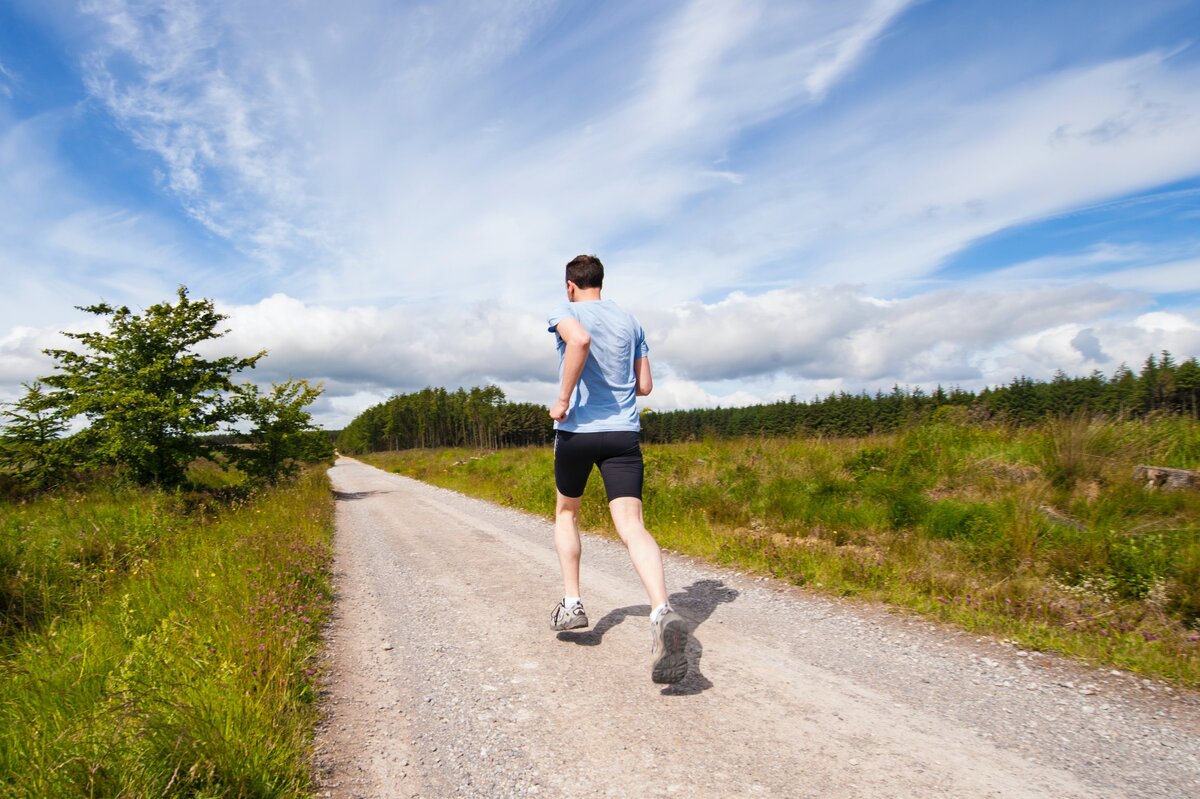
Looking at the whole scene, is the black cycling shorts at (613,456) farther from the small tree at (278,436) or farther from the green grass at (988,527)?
the small tree at (278,436)

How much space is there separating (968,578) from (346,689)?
14.8 feet

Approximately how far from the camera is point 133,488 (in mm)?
13469

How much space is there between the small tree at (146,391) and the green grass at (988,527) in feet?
35.9

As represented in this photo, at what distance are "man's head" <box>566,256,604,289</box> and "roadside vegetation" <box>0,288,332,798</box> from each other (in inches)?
105

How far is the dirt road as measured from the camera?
2.22 m

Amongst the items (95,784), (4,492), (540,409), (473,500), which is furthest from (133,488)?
(540,409)

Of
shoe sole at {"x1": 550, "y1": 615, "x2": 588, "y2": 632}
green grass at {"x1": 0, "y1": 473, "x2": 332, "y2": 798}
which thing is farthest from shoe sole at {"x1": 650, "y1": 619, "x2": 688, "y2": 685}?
green grass at {"x1": 0, "y1": 473, "x2": 332, "y2": 798}

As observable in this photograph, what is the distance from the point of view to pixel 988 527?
527 cm

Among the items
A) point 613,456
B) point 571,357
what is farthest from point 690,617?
point 571,357

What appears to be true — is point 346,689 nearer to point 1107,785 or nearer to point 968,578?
point 1107,785

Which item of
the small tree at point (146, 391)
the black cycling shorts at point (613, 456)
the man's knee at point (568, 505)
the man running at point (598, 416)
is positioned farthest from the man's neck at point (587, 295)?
the small tree at point (146, 391)

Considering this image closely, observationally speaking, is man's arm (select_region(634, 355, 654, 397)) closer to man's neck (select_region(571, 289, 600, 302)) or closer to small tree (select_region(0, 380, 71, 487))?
man's neck (select_region(571, 289, 600, 302))

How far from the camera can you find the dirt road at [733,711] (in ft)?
7.29

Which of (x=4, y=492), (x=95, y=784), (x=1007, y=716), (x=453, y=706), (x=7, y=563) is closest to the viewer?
(x=95, y=784)
